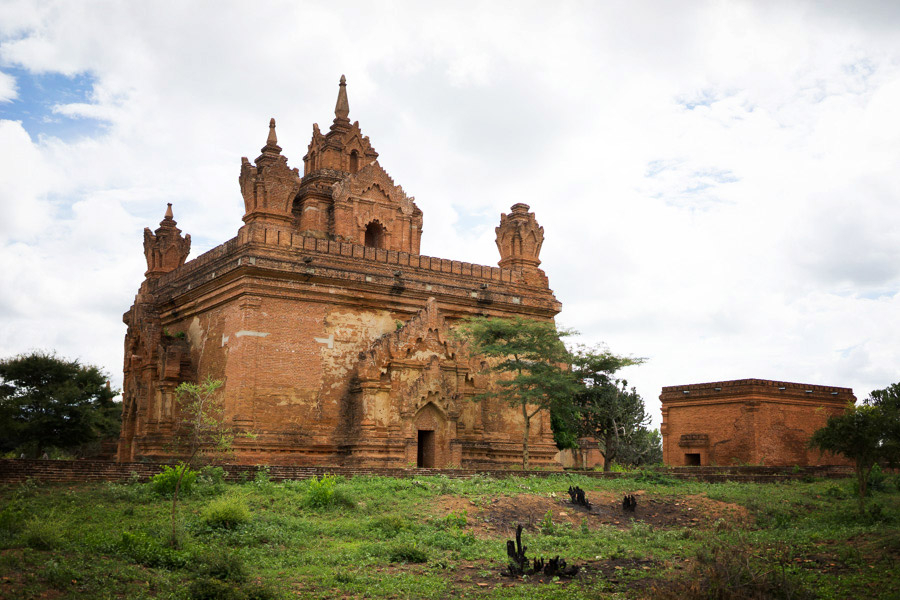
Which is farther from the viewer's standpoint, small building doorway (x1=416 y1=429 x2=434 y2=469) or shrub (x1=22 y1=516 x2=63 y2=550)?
small building doorway (x1=416 y1=429 x2=434 y2=469)

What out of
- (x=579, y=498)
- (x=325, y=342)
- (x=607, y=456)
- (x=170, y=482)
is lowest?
(x=579, y=498)

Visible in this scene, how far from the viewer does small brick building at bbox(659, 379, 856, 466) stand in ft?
100

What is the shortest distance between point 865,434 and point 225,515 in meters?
13.1

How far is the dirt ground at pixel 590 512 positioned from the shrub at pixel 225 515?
3.65 metres

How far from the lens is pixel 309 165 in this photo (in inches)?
1216

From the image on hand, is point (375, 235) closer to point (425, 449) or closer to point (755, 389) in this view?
point (425, 449)

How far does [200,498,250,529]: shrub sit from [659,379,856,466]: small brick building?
860 inches

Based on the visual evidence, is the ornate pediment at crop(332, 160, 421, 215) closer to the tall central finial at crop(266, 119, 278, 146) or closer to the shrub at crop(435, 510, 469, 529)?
the tall central finial at crop(266, 119, 278, 146)

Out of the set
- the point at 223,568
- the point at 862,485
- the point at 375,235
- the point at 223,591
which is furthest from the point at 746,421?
the point at 223,591

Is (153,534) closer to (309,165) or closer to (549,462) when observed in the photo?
(549,462)

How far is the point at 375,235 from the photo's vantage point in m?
29.4

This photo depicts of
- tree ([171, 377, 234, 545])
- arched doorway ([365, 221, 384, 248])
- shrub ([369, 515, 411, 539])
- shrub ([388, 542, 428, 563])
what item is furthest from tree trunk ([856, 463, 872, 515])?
arched doorway ([365, 221, 384, 248])

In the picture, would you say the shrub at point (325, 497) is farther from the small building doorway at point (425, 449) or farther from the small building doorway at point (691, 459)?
the small building doorway at point (691, 459)

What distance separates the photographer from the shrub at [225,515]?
13.4m
